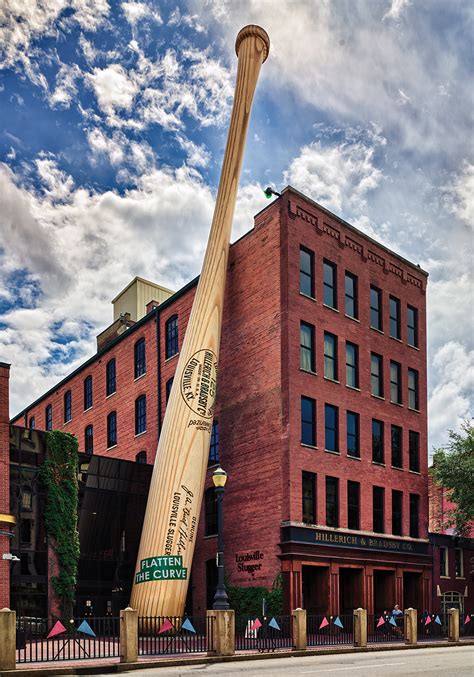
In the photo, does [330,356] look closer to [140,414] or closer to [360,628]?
[360,628]

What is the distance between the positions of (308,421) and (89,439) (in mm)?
20171

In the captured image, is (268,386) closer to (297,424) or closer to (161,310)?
(297,424)

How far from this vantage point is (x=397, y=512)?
38031mm

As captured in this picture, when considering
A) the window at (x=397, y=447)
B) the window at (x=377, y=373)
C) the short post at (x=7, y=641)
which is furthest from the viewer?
the window at (x=397, y=447)

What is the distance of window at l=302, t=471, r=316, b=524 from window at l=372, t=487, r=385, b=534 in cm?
487

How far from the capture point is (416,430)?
40.2 m

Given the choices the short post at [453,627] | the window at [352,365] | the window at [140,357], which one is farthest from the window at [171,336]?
the short post at [453,627]

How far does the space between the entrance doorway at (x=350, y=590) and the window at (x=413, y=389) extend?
979 cm

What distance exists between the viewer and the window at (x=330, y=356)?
116ft

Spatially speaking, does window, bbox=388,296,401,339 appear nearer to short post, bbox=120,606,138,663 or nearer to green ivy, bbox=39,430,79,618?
green ivy, bbox=39,430,79,618

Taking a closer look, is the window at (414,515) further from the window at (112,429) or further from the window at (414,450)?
the window at (112,429)

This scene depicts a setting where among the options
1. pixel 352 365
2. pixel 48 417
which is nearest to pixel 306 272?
pixel 352 365

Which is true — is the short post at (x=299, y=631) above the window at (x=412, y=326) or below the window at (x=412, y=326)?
below

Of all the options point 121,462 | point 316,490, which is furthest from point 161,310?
point 316,490
